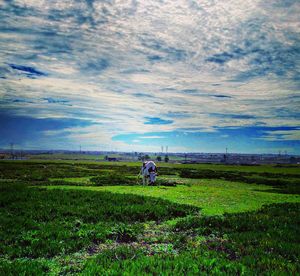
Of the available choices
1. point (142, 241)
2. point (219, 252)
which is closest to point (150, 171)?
A: point (142, 241)

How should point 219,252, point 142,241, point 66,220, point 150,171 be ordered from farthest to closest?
point 150,171 → point 66,220 → point 142,241 → point 219,252

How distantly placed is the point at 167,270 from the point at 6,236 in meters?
6.88

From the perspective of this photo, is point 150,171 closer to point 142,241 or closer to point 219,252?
point 142,241

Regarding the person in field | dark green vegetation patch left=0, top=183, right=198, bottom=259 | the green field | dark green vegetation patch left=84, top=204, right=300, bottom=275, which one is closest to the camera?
dark green vegetation patch left=84, top=204, right=300, bottom=275

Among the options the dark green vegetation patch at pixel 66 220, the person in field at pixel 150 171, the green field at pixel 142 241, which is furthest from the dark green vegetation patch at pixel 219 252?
the person in field at pixel 150 171

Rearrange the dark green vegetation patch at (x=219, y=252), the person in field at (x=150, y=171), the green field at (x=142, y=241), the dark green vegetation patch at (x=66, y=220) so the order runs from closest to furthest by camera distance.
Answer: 1. the dark green vegetation patch at (x=219, y=252)
2. the green field at (x=142, y=241)
3. the dark green vegetation patch at (x=66, y=220)
4. the person in field at (x=150, y=171)

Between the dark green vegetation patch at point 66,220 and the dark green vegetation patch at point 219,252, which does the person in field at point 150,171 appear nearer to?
the dark green vegetation patch at point 66,220

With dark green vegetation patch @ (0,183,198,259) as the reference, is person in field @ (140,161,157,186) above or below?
above

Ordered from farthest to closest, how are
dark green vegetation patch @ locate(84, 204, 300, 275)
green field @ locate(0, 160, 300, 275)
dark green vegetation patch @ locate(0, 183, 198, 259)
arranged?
1. dark green vegetation patch @ locate(0, 183, 198, 259)
2. green field @ locate(0, 160, 300, 275)
3. dark green vegetation patch @ locate(84, 204, 300, 275)

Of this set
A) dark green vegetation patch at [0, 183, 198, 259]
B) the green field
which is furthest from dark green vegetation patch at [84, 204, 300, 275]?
dark green vegetation patch at [0, 183, 198, 259]

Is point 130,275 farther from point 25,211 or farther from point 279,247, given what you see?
point 25,211

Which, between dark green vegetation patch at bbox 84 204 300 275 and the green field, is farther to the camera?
the green field

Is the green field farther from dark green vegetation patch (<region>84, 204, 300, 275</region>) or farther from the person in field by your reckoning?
the person in field

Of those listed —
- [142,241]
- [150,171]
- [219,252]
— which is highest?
[150,171]
